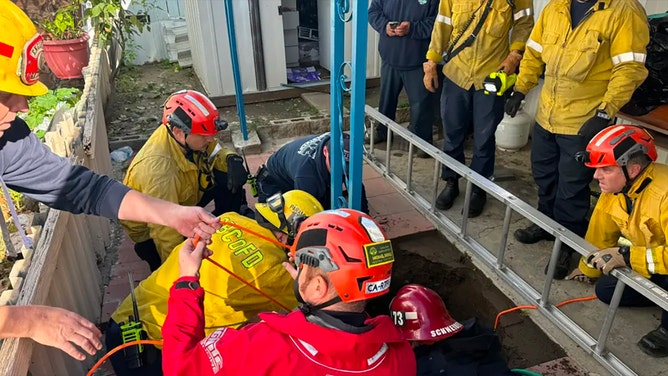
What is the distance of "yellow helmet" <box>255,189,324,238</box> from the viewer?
2663 mm

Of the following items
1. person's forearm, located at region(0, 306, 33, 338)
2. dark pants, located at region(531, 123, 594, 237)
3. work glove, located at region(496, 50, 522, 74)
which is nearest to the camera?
person's forearm, located at region(0, 306, 33, 338)

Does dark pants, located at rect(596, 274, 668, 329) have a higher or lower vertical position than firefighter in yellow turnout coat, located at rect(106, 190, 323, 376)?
lower

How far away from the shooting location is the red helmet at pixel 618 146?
9.38 ft

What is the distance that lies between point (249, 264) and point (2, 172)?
114 centimetres

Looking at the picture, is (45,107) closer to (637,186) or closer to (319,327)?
(319,327)

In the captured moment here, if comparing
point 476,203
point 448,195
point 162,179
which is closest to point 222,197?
point 162,179

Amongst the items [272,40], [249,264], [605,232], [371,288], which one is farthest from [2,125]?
[272,40]

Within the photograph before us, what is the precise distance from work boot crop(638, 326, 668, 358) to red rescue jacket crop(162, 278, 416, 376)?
1913 mm

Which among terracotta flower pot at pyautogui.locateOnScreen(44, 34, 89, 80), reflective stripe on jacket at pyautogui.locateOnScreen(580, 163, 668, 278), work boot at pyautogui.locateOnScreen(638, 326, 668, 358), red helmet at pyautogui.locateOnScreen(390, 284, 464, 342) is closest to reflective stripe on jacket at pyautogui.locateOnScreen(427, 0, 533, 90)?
reflective stripe on jacket at pyautogui.locateOnScreen(580, 163, 668, 278)

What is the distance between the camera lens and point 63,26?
6.76 metres

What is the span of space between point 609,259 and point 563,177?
120cm

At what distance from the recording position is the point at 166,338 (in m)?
1.86

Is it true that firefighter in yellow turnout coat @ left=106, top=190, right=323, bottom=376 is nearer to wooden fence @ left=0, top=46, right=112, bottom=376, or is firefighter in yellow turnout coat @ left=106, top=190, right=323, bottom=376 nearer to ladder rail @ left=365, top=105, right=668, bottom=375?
wooden fence @ left=0, top=46, right=112, bottom=376

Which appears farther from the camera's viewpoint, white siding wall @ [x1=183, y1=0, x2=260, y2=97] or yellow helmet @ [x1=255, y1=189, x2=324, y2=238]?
white siding wall @ [x1=183, y1=0, x2=260, y2=97]
